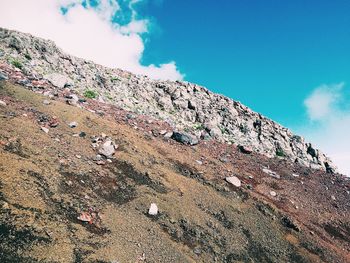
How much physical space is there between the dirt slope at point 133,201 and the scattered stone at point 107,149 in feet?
1.56

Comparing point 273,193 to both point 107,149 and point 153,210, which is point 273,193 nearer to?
point 153,210

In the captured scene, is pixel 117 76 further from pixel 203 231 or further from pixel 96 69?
pixel 203 231

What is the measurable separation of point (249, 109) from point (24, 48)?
4051cm

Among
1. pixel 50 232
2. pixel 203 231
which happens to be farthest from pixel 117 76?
pixel 50 232

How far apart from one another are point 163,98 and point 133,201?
3456 centimetres

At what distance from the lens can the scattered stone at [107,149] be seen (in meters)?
29.0

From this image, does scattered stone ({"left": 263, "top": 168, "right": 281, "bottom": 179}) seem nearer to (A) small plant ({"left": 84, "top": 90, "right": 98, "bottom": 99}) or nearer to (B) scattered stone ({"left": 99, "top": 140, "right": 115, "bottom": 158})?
(B) scattered stone ({"left": 99, "top": 140, "right": 115, "bottom": 158})

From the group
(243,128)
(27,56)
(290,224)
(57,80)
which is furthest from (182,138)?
(27,56)

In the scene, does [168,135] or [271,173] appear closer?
[168,135]

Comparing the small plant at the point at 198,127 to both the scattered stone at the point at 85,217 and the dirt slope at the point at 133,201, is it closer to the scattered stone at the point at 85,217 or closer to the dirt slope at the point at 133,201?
the dirt slope at the point at 133,201

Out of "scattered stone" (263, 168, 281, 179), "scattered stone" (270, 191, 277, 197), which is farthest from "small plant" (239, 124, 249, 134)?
"scattered stone" (270, 191, 277, 197)

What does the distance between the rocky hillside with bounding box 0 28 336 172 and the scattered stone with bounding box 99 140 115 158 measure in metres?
13.1

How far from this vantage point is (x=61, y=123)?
30.7 meters

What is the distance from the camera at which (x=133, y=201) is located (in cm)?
2477
